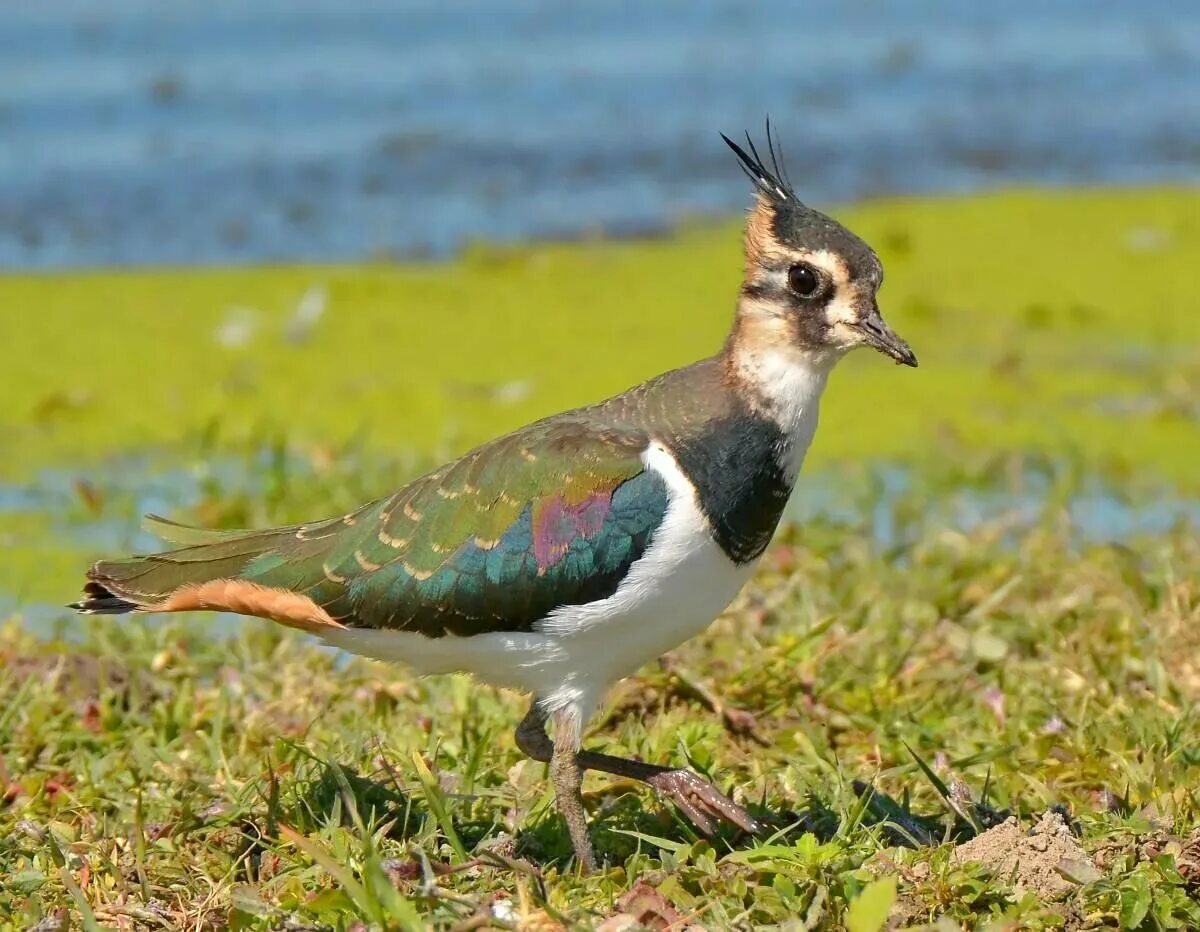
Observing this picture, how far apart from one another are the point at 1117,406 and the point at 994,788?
3811 mm

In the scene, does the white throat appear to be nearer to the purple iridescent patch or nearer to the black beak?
the black beak

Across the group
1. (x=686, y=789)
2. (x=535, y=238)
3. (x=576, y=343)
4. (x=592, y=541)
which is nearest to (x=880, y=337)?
(x=592, y=541)

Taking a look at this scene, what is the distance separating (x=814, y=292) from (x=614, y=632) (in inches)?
35.8

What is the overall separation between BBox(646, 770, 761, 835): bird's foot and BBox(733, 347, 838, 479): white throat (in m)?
0.74

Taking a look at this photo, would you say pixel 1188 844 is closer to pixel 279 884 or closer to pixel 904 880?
pixel 904 880

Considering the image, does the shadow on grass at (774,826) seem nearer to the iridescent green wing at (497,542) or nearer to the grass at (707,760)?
the grass at (707,760)

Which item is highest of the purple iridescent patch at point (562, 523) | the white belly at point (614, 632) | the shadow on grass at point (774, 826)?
the purple iridescent patch at point (562, 523)

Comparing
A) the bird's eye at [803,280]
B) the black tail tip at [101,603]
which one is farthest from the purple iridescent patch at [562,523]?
the black tail tip at [101,603]

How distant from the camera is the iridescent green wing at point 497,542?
4.47 meters

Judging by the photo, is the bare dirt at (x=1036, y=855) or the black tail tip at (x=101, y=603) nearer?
the bare dirt at (x=1036, y=855)

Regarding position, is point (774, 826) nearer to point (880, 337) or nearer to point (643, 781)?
point (643, 781)

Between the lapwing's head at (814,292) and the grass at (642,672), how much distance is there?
1.05 meters

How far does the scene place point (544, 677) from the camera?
4598mm

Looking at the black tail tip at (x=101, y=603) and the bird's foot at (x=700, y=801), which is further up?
the black tail tip at (x=101, y=603)
